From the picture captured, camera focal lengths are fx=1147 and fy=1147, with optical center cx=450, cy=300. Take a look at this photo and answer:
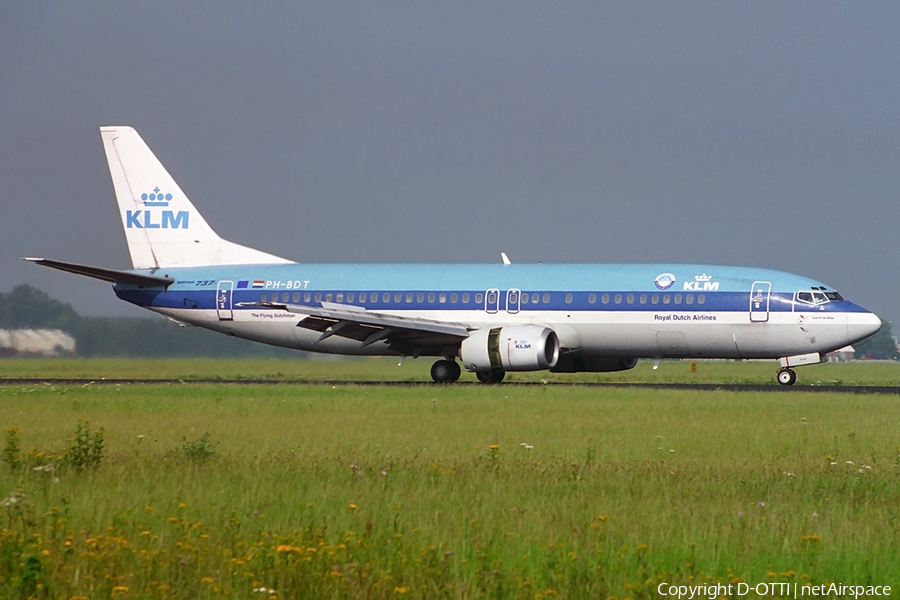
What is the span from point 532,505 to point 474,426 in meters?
7.93

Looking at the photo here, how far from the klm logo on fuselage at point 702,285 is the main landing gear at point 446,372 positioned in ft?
23.9

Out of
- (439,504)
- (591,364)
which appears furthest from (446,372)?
(439,504)

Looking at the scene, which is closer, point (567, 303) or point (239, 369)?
point (567, 303)

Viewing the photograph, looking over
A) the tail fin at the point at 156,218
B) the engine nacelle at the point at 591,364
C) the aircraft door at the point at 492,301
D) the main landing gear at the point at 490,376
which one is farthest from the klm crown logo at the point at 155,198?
the engine nacelle at the point at 591,364

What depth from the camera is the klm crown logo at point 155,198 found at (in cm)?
3922

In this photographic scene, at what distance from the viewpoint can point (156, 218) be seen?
3894cm

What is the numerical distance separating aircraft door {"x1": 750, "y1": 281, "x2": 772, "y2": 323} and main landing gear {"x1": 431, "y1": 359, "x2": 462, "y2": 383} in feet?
28.7

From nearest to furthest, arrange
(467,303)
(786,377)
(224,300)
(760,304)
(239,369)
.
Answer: (760,304)
(786,377)
(467,303)
(224,300)
(239,369)

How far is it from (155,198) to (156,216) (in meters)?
0.72

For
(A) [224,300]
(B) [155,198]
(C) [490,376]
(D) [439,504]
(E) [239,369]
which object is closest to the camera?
(D) [439,504]

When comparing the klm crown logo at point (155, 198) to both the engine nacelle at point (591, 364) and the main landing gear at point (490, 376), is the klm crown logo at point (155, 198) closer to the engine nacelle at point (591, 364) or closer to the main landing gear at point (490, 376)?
the main landing gear at point (490, 376)

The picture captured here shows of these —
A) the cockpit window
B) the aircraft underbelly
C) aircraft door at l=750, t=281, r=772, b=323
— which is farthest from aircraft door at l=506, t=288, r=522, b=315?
the cockpit window

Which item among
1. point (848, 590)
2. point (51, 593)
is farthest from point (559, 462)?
point (51, 593)

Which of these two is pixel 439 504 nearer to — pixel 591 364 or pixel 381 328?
pixel 381 328
